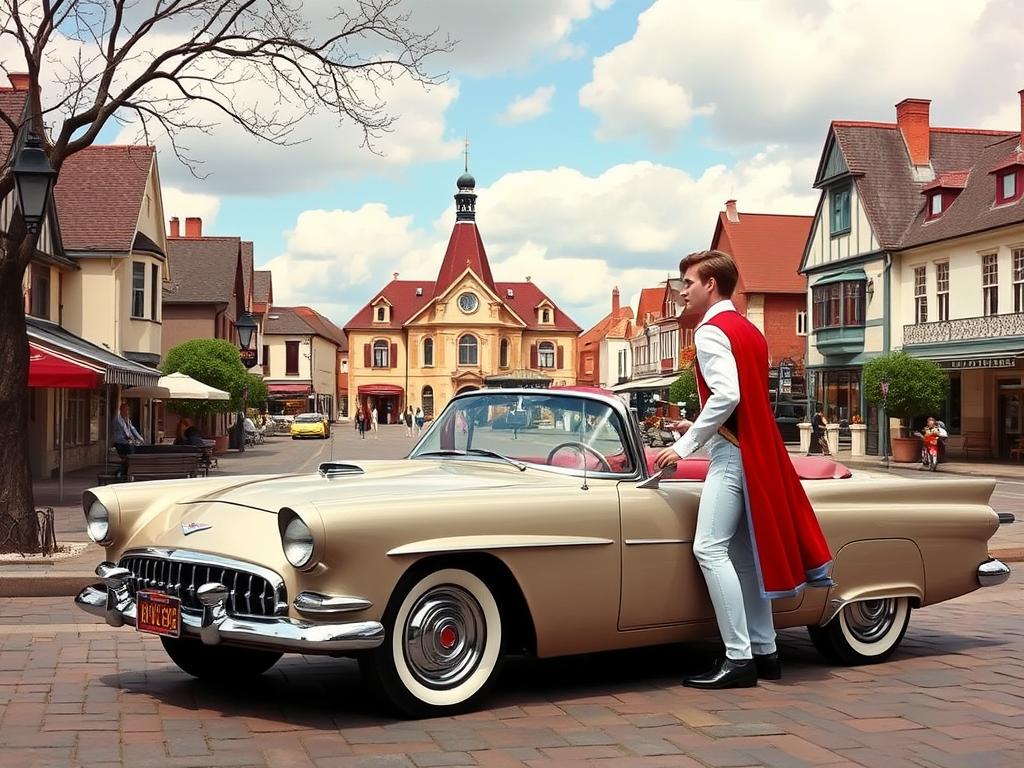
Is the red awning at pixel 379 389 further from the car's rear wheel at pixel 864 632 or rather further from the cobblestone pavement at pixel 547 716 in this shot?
the car's rear wheel at pixel 864 632

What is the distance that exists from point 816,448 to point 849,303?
25.9 ft

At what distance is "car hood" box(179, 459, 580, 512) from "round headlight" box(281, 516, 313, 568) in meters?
0.13

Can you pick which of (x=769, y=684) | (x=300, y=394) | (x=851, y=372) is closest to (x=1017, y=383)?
(x=851, y=372)

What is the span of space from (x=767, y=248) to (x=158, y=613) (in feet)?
202

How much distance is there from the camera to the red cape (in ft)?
19.2

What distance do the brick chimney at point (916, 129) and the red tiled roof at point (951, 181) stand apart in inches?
151

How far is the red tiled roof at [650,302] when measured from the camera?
96.8 metres

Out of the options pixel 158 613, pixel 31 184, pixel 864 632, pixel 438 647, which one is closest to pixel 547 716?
pixel 438 647

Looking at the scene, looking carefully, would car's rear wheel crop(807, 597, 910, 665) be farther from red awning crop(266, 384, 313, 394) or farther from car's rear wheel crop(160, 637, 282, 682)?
red awning crop(266, 384, 313, 394)

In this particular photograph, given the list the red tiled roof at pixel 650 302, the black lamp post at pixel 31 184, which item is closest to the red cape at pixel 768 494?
the black lamp post at pixel 31 184

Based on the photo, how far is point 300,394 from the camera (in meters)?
95.1

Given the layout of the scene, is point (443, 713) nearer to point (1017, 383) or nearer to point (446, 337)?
point (1017, 383)

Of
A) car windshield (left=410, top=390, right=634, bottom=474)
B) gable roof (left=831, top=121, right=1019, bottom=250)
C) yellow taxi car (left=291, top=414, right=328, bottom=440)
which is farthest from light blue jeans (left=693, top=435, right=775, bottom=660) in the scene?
yellow taxi car (left=291, top=414, right=328, bottom=440)

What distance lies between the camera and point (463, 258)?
106188 millimetres
